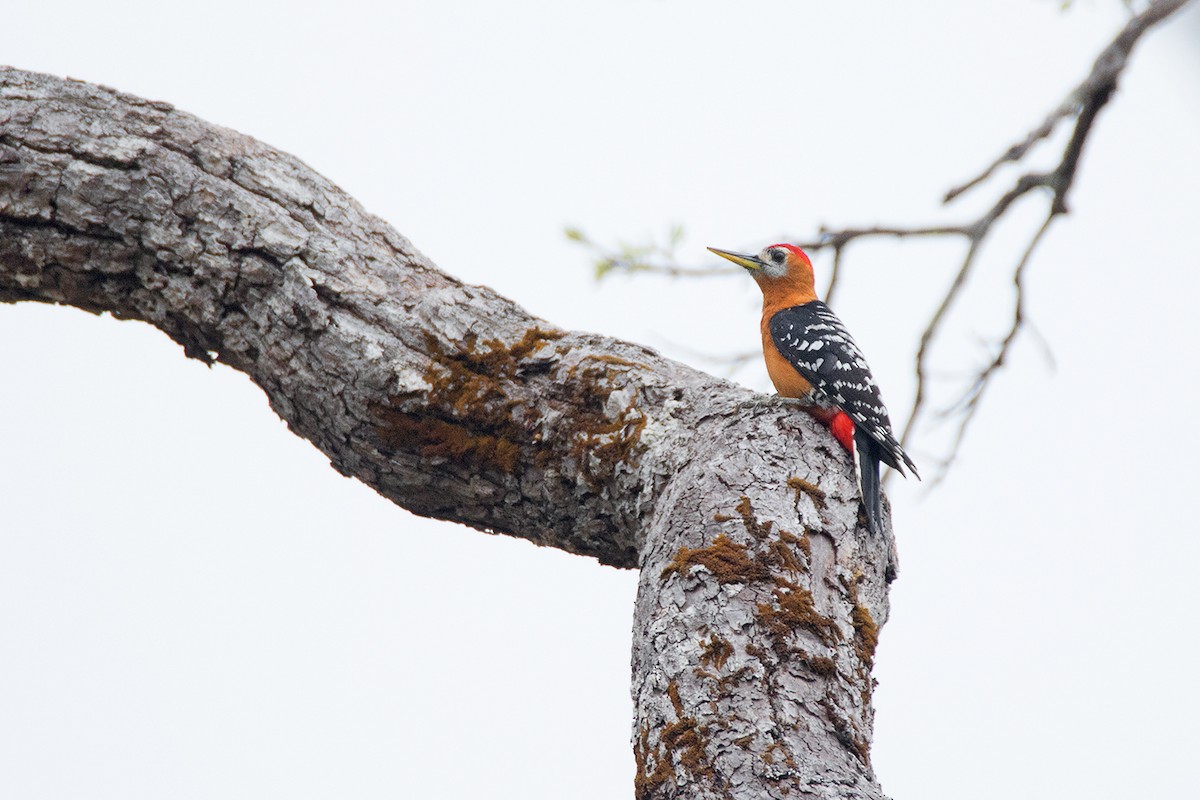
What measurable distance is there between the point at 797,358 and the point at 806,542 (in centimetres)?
199

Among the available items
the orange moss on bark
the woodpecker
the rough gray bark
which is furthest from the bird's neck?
the orange moss on bark

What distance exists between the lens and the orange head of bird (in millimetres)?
5570

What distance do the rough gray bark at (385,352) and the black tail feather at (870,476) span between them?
0.06 meters

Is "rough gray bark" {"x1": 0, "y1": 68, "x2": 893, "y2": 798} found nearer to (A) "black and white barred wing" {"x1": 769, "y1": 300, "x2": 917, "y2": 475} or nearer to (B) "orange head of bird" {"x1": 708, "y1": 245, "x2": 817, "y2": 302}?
(A) "black and white barred wing" {"x1": 769, "y1": 300, "x2": 917, "y2": 475}

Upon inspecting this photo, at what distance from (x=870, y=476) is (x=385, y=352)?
1.48 metres

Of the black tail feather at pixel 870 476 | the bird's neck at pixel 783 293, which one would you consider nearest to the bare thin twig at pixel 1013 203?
the black tail feather at pixel 870 476

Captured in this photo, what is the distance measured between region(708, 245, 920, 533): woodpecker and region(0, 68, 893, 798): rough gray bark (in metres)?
0.34

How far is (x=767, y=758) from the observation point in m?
2.28

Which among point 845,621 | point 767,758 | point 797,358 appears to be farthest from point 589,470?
point 797,358

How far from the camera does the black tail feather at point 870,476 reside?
303 centimetres

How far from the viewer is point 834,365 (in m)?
4.38

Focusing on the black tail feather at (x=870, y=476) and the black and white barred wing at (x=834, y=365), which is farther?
the black and white barred wing at (x=834, y=365)

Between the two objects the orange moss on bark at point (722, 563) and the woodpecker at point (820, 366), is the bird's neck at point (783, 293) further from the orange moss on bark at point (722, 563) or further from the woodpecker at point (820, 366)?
the orange moss on bark at point (722, 563)

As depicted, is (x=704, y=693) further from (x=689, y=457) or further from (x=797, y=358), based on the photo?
(x=797, y=358)
